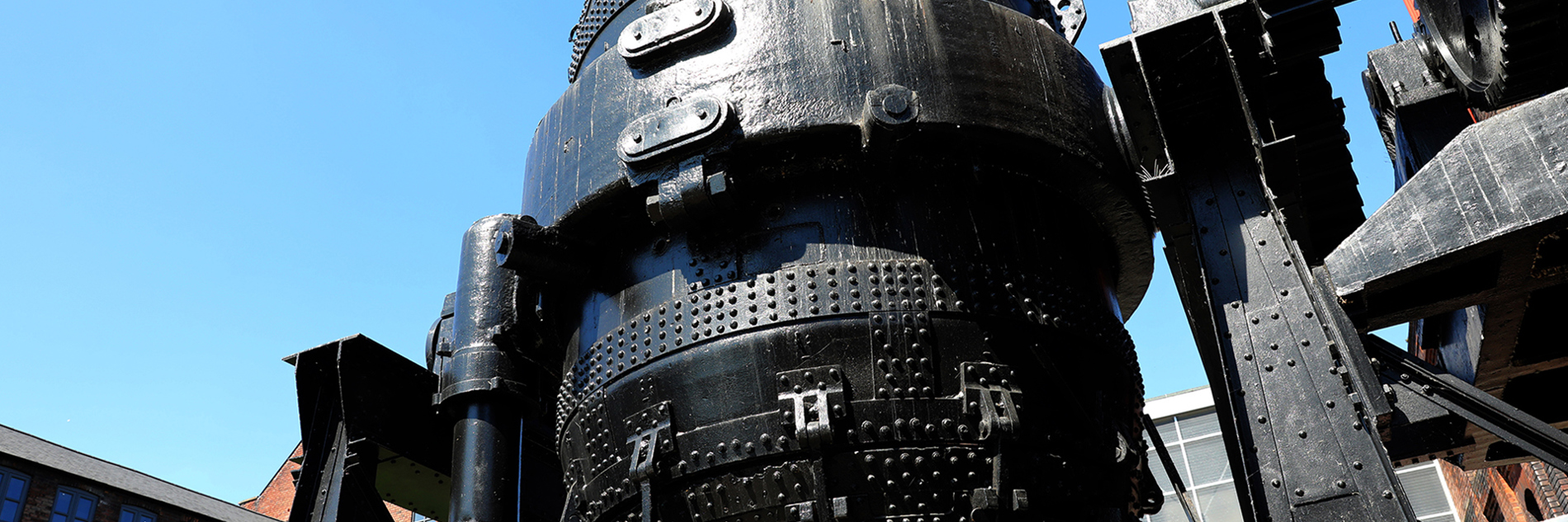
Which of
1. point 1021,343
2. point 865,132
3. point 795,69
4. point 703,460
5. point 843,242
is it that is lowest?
point 703,460

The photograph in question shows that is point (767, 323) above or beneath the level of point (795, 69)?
A: beneath

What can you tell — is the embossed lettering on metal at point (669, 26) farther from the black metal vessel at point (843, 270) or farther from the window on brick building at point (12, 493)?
the window on brick building at point (12, 493)

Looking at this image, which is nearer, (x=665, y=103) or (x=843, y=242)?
(x=843, y=242)

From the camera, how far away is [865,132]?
567 cm

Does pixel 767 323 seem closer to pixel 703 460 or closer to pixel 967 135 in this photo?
pixel 703 460

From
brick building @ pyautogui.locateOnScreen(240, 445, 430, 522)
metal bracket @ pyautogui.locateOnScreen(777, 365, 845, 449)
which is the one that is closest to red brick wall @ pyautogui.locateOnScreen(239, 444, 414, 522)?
brick building @ pyautogui.locateOnScreen(240, 445, 430, 522)

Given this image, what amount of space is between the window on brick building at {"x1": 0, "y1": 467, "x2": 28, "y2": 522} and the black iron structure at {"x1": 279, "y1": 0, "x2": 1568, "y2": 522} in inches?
941

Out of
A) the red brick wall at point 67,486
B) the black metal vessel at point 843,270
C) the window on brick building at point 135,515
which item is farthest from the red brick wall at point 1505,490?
the window on brick building at point 135,515

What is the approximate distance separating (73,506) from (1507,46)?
102ft

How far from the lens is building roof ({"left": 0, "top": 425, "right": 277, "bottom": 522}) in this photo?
89.7 feet

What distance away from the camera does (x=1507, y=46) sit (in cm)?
641

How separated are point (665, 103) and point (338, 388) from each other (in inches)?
125

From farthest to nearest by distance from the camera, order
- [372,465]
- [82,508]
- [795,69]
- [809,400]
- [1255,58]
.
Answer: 1. [82,508]
2. [372,465]
3. [795,69]
4. [1255,58]
5. [809,400]

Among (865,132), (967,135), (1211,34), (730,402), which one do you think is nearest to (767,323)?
(730,402)
